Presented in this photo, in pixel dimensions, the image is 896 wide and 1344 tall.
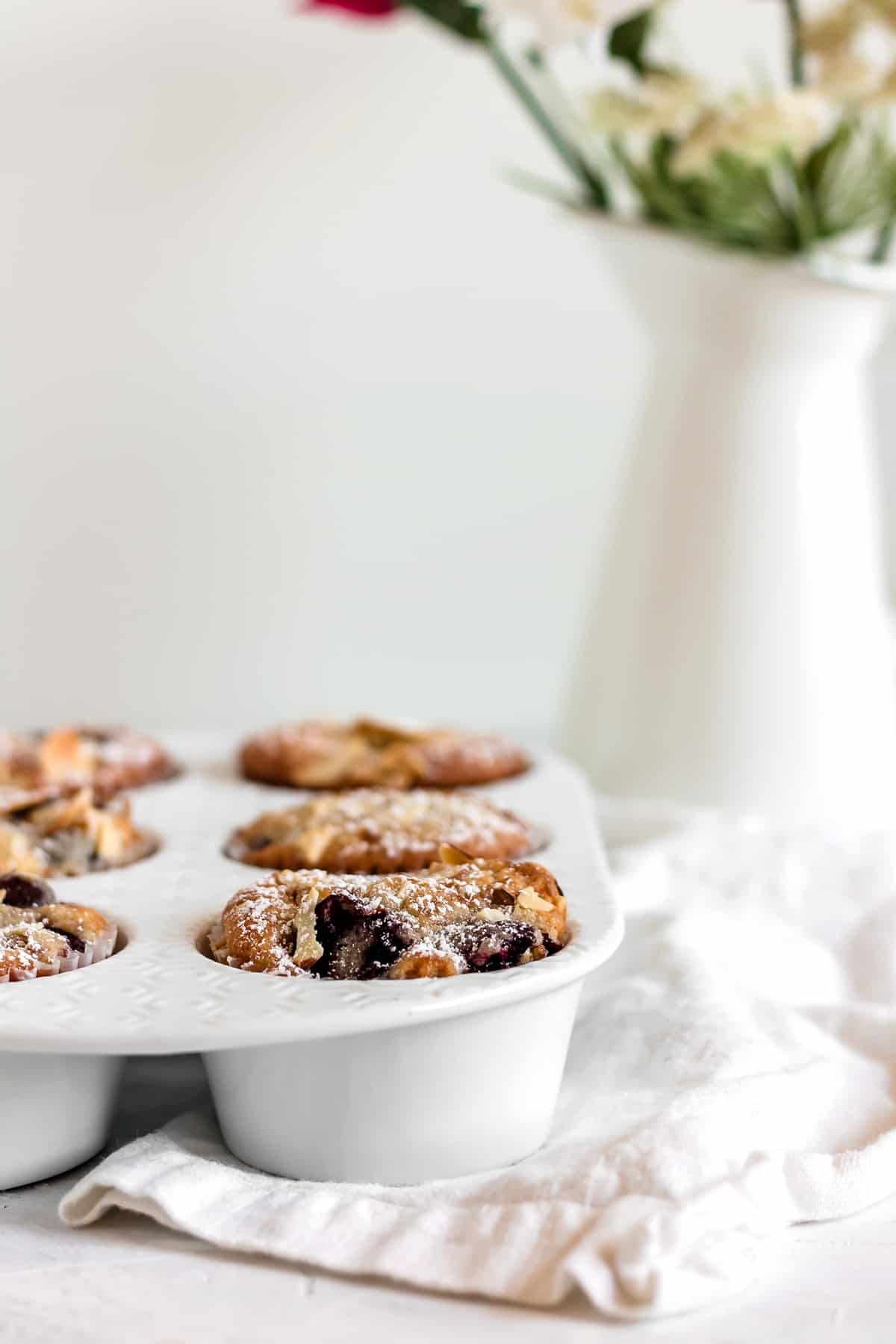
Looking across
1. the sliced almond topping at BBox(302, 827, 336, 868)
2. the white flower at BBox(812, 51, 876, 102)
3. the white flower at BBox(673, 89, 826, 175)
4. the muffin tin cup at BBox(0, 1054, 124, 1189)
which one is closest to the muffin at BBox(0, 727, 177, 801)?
the sliced almond topping at BBox(302, 827, 336, 868)

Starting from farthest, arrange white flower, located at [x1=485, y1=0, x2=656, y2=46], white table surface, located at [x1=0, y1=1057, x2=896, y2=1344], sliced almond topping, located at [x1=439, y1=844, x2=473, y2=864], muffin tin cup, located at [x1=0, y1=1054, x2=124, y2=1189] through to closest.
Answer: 1. white flower, located at [x1=485, y1=0, x2=656, y2=46]
2. sliced almond topping, located at [x1=439, y1=844, x2=473, y2=864]
3. muffin tin cup, located at [x1=0, y1=1054, x2=124, y2=1189]
4. white table surface, located at [x1=0, y1=1057, x2=896, y2=1344]

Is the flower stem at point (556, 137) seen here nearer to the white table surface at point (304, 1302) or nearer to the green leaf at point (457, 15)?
the green leaf at point (457, 15)

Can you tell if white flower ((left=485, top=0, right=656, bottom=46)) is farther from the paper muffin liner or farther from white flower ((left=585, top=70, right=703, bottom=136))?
the paper muffin liner

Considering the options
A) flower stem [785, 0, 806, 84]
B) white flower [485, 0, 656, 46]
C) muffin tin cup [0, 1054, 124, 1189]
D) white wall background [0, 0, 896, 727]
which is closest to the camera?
muffin tin cup [0, 1054, 124, 1189]

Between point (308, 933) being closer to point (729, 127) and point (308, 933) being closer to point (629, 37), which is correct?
point (729, 127)

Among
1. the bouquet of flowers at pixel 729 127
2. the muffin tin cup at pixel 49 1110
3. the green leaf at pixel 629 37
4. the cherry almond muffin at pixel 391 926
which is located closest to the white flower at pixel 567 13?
the bouquet of flowers at pixel 729 127

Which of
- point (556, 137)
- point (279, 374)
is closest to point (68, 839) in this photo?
point (556, 137)
